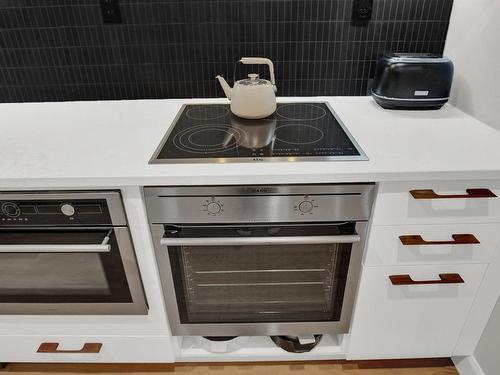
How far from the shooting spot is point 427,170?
3.00 ft

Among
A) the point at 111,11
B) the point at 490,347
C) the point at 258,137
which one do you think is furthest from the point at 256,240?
the point at 111,11

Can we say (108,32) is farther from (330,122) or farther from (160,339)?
(160,339)

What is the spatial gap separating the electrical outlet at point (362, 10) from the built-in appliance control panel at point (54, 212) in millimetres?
1151

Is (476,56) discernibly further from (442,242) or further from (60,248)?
(60,248)

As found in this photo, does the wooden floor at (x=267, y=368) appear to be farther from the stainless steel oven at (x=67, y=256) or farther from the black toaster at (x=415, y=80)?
the black toaster at (x=415, y=80)

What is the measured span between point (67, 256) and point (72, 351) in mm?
448

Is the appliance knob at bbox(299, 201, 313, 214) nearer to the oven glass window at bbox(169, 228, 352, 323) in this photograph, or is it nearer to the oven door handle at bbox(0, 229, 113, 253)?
the oven glass window at bbox(169, 228, 352, 323)

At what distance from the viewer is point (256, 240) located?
998 mm

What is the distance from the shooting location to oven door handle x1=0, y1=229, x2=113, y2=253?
38.6 inches

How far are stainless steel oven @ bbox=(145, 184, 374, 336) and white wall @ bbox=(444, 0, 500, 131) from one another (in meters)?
0.60

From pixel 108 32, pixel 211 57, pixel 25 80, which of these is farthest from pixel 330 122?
pixel 25 80

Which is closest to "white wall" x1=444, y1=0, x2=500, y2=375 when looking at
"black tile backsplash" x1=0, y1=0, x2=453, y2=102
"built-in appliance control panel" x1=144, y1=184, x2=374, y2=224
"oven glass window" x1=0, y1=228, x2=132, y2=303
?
"black tile backsplash" x1=0, y1=0, x2=453, y2=102

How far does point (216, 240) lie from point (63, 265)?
50 cm

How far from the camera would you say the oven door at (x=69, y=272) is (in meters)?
1.01
